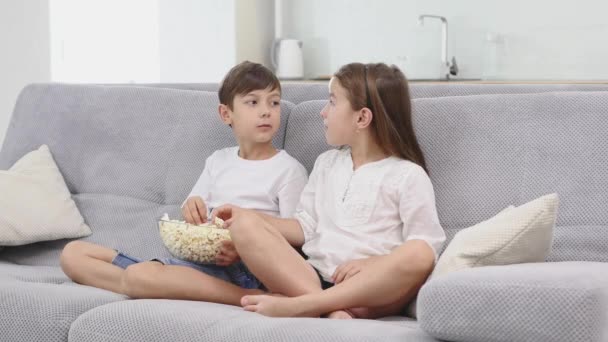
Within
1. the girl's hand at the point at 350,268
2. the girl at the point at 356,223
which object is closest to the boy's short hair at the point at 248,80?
the girl at the point at 356,223

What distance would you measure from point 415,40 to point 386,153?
332cm

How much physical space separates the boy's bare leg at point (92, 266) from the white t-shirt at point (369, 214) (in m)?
0.50

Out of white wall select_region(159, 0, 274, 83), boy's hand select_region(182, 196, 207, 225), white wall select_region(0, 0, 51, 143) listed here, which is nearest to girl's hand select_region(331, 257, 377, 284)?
boy's hand select_region(182, 196, 207, 225)

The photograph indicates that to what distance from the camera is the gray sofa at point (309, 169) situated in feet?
5.44

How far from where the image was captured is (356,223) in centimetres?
233

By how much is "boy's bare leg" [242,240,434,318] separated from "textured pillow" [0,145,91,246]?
95 cm

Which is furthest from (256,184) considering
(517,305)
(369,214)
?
(517,305)

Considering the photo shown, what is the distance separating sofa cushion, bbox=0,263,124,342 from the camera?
2.13 meters

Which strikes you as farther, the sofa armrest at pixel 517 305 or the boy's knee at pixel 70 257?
the boy's knee at pixel 70 257

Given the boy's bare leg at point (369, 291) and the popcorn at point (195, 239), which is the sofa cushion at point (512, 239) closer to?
the boy's bare leg at point (369, 291)

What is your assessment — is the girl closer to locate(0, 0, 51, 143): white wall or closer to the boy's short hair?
the boy's short hair

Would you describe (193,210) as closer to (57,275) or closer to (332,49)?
(57,275)

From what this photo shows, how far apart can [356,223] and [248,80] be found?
57 cm

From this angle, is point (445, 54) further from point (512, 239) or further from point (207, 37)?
point (512, 239)
